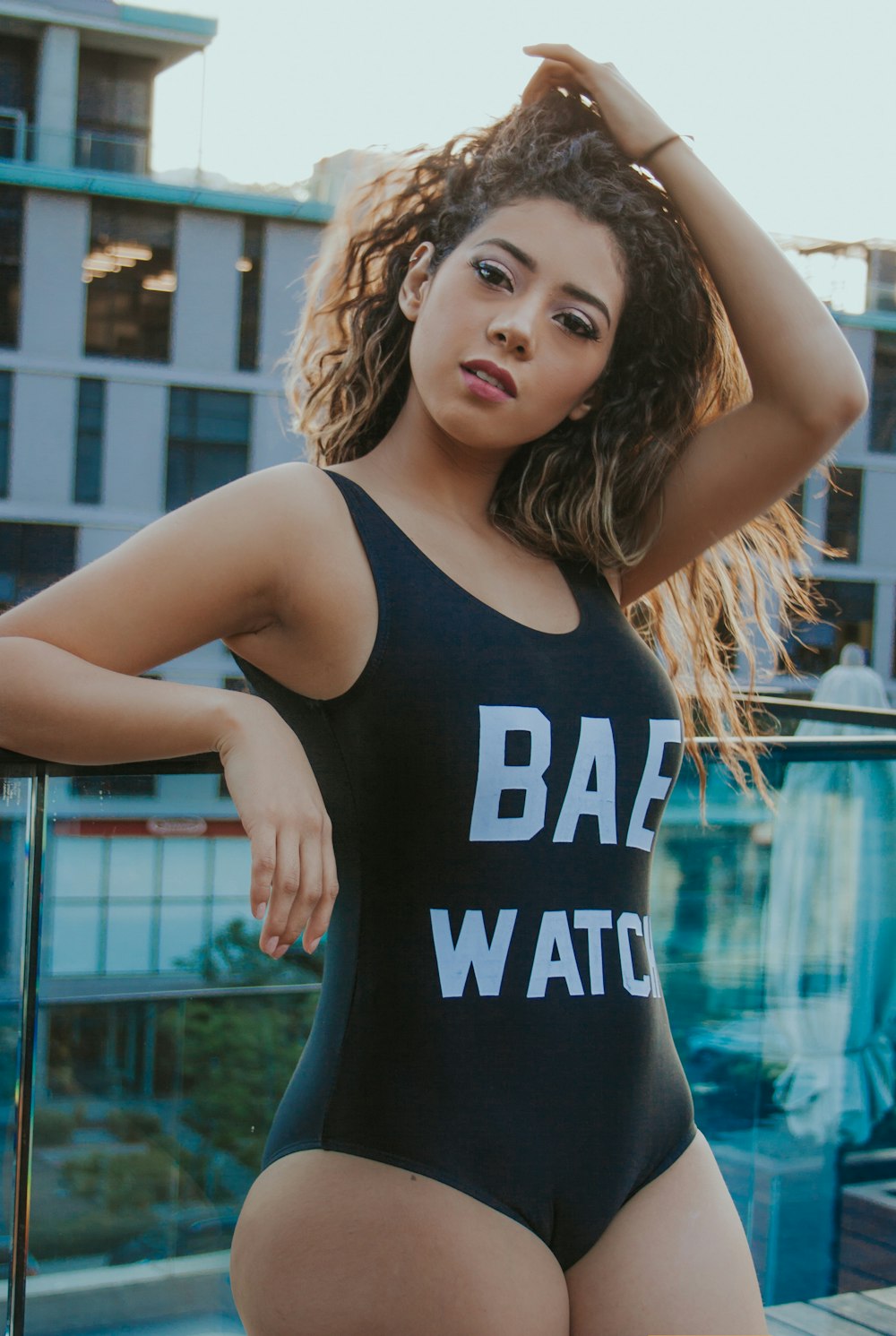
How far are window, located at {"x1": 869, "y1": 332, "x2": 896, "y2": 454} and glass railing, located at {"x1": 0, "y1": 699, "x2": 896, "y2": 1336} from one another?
2636cm

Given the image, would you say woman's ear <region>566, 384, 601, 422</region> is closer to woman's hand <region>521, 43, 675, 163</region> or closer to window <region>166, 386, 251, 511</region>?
woman's hand <region>521, 43, 675, 163</region>

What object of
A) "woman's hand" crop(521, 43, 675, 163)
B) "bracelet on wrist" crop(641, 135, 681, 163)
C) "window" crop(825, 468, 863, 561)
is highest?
"window" crop(825, 468, 863, 561)

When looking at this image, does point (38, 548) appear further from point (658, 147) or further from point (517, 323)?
point (517, 323)

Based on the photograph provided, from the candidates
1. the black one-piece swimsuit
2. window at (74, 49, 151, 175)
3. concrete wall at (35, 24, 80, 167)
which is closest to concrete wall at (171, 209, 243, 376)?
window at (74, 49, 151, 175)

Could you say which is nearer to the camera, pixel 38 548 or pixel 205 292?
pixel 38 548

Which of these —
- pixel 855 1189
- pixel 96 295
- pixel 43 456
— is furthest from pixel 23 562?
pixel 855 1189

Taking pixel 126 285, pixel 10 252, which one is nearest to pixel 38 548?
pixel 126 285

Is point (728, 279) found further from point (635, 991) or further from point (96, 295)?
point (96, 295)

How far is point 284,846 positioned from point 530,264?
Result: 51 centimetres

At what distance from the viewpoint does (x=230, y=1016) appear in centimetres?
162

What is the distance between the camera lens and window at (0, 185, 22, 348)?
2491 centimetres

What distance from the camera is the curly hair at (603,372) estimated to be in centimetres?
116

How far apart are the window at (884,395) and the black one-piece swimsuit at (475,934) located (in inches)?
1087

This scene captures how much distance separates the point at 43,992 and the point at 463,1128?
59 cm
